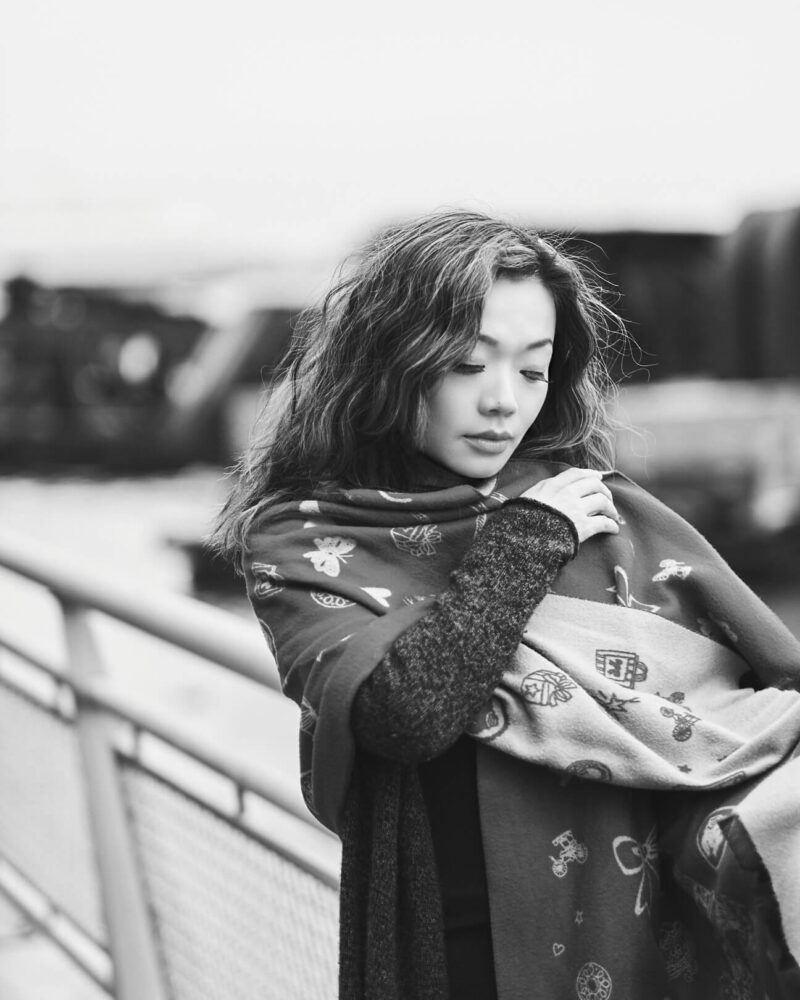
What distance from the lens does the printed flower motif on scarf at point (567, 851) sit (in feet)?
4.37

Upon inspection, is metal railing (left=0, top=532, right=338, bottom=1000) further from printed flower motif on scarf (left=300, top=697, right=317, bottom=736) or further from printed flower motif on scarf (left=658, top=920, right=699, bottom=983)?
printed flower motif on scarf (left=658, top=920, right=699, bottom=983)

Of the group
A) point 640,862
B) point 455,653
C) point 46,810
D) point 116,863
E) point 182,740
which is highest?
point 455,653

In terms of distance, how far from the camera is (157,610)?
85.4 inches

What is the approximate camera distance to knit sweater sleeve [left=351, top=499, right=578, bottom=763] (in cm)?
126

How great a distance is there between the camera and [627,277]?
1071 cm

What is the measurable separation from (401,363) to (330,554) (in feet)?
0.69

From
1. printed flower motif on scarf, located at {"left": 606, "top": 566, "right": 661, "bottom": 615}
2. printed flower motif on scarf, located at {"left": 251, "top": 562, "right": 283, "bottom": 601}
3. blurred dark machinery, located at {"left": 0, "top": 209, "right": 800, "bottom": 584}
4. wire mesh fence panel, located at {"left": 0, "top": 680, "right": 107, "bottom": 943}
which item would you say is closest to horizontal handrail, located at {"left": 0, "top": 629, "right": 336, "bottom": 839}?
wire mesh fence panel, located at {"left": 0, "top": 680, "right": 107, "bottom": 943}

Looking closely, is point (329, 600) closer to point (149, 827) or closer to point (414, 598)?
point (414, 598)

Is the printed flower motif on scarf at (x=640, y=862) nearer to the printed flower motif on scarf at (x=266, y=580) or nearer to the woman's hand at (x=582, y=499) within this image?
the woman's hand at (x=582, y=499)

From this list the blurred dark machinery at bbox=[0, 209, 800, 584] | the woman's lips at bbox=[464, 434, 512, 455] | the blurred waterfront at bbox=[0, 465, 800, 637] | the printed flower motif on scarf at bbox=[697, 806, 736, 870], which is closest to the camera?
the printed flower motif on scarf at bbox=[697, 806, 736, 870]

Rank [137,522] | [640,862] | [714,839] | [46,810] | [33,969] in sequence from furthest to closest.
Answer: [137,522]
[33,969]
[46,810]
[640,862]
[714,839]

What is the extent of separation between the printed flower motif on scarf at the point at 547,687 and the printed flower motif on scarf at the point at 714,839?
0.56ft

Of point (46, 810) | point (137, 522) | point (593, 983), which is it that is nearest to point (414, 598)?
point (593, 983)

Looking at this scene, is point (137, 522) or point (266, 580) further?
point (137, 522)
